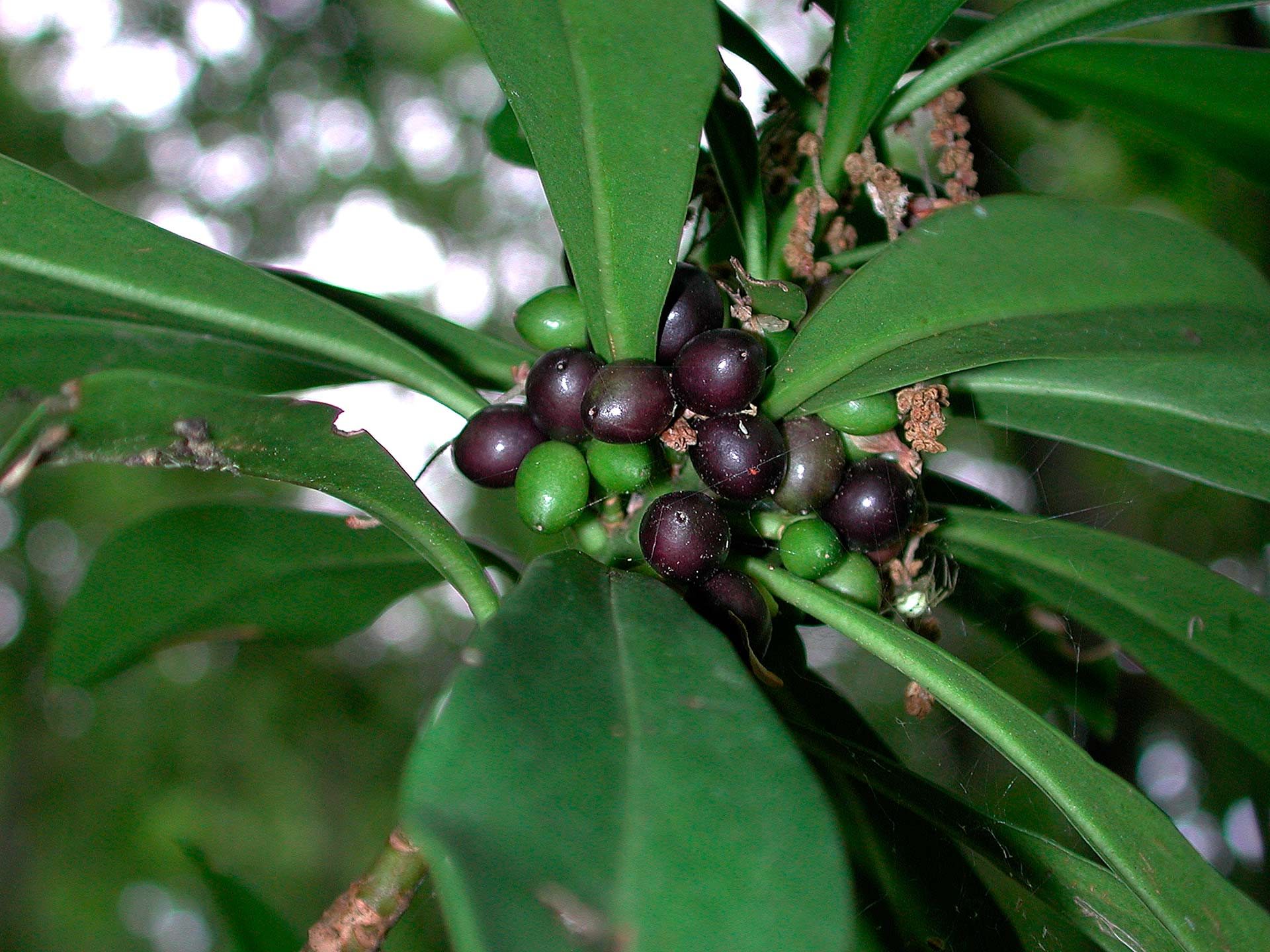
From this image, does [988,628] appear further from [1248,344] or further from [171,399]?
[171,399]

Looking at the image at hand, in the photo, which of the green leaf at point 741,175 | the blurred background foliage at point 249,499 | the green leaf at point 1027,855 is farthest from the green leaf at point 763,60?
the blurred background foliage at point 249,499

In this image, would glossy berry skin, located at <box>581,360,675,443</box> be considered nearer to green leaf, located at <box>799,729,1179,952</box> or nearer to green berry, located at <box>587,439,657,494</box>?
green berry, located at <box>587,439,657,494</box>

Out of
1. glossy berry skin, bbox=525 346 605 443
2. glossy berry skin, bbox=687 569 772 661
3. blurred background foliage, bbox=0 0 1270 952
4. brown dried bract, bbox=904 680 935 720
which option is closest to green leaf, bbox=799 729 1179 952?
brown dried bract, bbox=904 680 935 720

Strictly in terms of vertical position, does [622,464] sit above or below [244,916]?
above

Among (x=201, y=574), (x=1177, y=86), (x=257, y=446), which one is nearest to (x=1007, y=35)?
(x=1177, y=86)

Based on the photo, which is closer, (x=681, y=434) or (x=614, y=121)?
(x=614, y=121)

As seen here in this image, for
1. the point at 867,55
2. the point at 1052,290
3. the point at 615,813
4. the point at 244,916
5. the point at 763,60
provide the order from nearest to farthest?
1. the point at 615,813
2. the point at 1052,290
3. the point at 867,55
4. the point at 763,60
5. the point at 244,916

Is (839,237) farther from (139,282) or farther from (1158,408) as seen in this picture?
(139,282)
